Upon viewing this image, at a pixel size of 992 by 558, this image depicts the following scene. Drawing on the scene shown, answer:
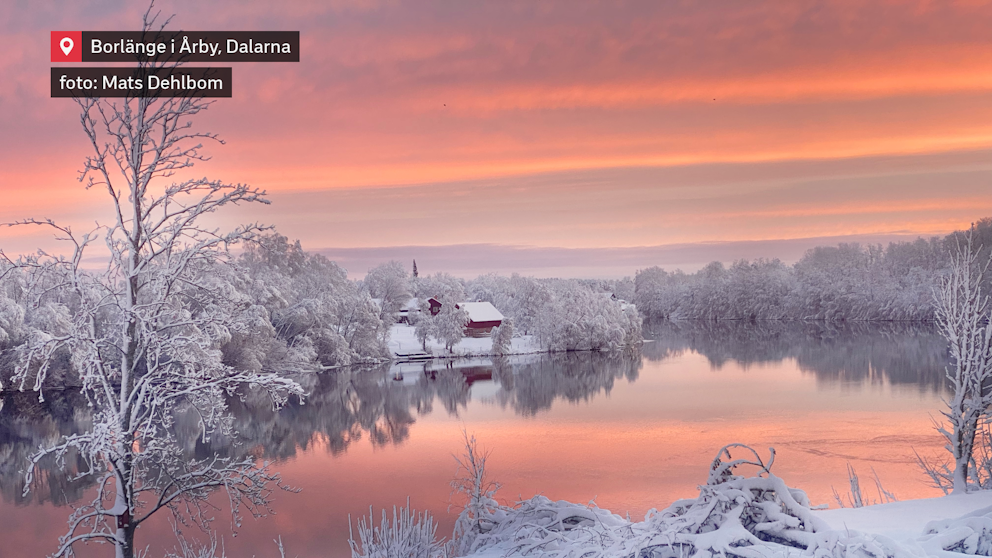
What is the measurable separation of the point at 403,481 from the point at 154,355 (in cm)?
1334

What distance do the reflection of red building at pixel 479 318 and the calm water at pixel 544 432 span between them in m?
12.7

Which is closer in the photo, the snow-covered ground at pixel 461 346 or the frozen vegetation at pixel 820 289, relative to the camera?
the snow-covered ground at pixel 461 346

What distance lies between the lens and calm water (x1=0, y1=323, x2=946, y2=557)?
17.3 metres

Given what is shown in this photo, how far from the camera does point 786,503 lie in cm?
603

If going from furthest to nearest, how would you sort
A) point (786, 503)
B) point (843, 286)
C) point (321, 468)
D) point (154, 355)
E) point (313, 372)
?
point (843, 286) < point (313, 372) < point (321, 468) < point (154, 355) < point (786, 503)

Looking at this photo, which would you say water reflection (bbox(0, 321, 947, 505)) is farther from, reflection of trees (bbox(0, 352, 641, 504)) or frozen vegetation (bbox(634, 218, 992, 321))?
frozen vegetation (bbox(634, 218, 992, 321))

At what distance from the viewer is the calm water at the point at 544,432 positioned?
680 inches

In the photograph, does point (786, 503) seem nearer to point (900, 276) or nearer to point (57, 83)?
point (57, 83)

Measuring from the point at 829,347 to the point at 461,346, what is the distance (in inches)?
979

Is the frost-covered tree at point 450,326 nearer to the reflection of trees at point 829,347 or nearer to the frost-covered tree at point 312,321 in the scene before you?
the frost-covered tree at point 312,321

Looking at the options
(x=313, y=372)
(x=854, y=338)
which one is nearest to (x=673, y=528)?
(x=313, y=372)

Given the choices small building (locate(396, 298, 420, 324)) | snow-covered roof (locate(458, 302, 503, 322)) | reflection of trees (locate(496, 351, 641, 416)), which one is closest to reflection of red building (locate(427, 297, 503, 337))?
snow-covered roof (locate(458, 302, 503, 322))

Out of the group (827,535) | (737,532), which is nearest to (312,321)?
(737,532)

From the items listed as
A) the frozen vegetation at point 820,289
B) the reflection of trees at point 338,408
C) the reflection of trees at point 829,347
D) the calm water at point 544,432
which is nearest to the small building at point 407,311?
the reflection of trees at point 338,408
